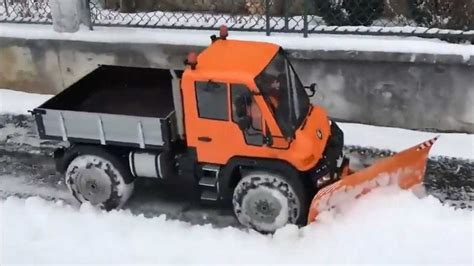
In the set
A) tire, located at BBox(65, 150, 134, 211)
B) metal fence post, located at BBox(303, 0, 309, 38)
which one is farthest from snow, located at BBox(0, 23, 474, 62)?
tire, located at BBox(65, 150, 134, 211)

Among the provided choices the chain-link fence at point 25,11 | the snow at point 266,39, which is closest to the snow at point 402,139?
the snow at point 266,39

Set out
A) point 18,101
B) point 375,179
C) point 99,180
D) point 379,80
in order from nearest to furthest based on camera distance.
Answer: point 375,179 < point 99,180 < point 379,80 < point 18,101

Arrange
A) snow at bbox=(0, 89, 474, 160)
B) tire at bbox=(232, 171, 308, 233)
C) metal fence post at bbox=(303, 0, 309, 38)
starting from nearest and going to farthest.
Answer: tire at bbox=(232, 171, 308, 233)
snow at bbox=(0, 89, 474, 160)
metal fence post at bbox=(303, 0, 309, 38)

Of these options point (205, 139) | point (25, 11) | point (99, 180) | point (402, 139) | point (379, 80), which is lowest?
point (402, 139)

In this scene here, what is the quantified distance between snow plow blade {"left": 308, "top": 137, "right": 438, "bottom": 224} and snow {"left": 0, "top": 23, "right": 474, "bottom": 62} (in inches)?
75.4

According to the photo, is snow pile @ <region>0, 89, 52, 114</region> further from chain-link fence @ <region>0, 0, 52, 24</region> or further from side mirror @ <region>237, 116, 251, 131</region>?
side mirror @ <region>237, 116, 251, 131</region>

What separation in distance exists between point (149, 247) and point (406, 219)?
2577mm

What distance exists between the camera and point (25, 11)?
11250 millimetres

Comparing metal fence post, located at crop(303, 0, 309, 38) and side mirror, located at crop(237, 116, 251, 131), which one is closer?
side mirror, located at crop(237, 116, 251, 131)

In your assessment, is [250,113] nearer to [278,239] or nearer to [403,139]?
[278,239]

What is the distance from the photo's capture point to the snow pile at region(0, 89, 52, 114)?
10703 mm

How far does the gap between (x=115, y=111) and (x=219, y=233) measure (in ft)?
6.20

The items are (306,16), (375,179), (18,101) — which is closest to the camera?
(375,179)

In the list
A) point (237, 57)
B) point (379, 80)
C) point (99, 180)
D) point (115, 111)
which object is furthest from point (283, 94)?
point (379, 80)
